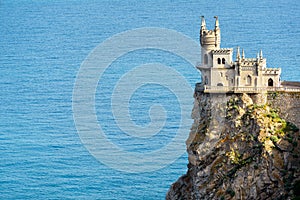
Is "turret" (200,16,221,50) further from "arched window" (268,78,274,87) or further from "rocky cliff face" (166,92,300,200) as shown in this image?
"arched window" (268,78,274,87)

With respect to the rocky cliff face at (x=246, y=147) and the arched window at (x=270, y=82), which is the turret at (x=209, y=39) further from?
the arched window at (x=270, y=82)

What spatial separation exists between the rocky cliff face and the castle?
108cm

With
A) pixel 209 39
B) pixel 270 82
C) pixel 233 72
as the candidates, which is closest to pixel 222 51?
pixel 209 39

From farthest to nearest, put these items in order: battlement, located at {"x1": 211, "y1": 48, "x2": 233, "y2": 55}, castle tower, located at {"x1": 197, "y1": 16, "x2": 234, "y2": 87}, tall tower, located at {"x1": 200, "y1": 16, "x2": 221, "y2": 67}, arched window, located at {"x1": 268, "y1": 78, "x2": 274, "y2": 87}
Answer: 1. tall tower, located at {"x1": 200, "y1": 16, "x2": 221, "y2": 67}
2. castle tower, located at {"x1": 197, "y1": 16, "x2": 234, "y2": 87}
3. battlement, located at {"x1": 211, "y1": 48, "x2": 233, "y2": 55}
4. arched window, located at {"x1": 268, "y1": 78, "x2": 274, "y2": 87}

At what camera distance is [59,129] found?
182375 millimetres

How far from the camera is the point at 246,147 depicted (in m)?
122

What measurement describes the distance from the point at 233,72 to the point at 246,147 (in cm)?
1028

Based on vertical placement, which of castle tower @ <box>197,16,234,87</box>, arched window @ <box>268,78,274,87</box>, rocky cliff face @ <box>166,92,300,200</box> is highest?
castle tower @ <box>197,16,234,87</box>

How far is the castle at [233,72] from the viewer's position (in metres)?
124

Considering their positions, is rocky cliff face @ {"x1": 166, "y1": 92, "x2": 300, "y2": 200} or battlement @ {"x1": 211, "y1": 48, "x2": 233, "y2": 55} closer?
rocky cliff face @ {"x1": 166, "y1": 92, "x2": 300, "y2": 200}

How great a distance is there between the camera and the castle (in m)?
124

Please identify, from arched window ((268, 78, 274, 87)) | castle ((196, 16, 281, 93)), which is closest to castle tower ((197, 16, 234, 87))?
castle ((196, 16, 281, 93))

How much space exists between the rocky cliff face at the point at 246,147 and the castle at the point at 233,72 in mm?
1075

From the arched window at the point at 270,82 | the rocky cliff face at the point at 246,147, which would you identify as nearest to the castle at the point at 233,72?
the arched window at the point at 270,82
